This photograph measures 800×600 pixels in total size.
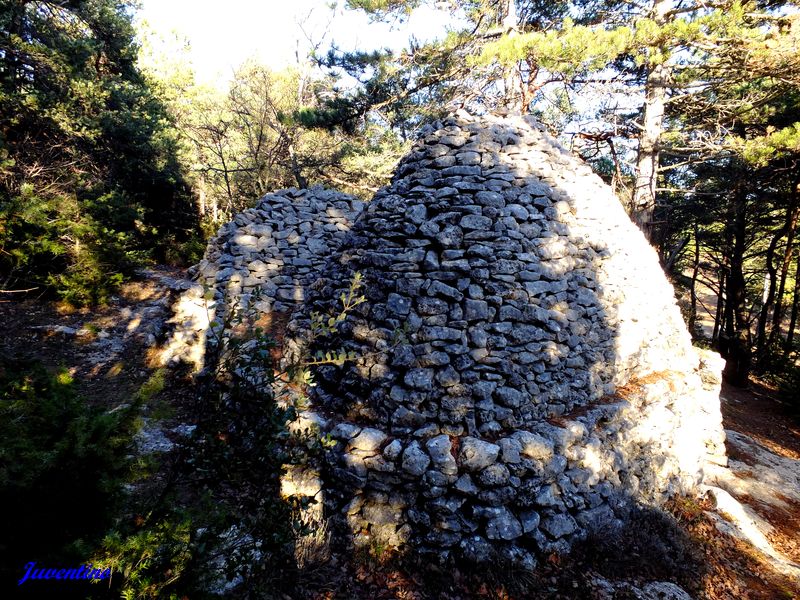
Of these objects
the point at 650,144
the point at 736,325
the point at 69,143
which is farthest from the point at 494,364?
the point at 736,325

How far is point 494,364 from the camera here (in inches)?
180

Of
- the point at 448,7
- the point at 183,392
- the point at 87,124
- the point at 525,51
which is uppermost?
the point at 448,7

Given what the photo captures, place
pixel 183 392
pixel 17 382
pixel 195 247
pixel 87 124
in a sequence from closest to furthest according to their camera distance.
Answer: pixel 17 382
pixel 183 392
pixel 87 124
pixel 195 247

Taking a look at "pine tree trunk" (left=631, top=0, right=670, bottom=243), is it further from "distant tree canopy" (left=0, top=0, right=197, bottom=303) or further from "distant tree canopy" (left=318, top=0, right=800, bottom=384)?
"distant tree canopy" (left=0, top=0, right=197, bottom=303)

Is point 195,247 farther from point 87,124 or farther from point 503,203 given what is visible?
point 503,203

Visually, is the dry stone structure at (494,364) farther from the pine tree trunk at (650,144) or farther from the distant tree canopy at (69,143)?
the distant tree canopy at (69,143)

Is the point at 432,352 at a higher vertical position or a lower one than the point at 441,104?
lower

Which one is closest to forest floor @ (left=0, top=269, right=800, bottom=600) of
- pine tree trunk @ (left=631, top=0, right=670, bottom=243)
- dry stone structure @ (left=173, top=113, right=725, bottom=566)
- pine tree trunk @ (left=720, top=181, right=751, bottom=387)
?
dry stone structure @ (left=173, top=113, right=725, bottom=566)

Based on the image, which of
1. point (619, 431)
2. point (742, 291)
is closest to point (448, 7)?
point (619, 431)

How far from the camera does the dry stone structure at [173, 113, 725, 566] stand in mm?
4055

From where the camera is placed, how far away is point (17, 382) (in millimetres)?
2201

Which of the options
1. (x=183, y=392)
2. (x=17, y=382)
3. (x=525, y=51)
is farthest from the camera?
(x=525, y=51)

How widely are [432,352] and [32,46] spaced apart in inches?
424

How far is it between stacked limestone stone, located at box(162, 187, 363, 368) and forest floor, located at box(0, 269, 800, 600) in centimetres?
91
